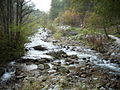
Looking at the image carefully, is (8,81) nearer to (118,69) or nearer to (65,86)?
(65,86)

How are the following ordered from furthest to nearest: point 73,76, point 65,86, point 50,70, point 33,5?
point 33,5
point 50,70
point 73,76
point 65,86

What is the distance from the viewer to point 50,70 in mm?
5500

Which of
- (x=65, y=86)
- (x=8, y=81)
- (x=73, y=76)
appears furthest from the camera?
(x=73, y=76)

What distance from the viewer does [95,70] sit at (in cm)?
552

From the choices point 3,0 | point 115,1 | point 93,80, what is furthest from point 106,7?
point 3,0

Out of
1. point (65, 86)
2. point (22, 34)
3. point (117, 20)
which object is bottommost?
point (65, 86)

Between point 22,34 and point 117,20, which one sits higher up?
point 117,20

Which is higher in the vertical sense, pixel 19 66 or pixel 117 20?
pixel 117 20

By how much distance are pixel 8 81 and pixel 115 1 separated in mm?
4400

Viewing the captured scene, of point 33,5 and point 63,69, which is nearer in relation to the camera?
point 63,69

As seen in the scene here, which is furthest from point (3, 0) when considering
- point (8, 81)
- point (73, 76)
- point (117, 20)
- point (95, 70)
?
point (117, 20)

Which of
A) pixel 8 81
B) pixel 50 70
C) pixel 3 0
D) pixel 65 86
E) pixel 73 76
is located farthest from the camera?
pixel 3 0

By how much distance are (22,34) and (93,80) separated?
13.0 ft

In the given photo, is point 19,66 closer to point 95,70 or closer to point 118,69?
point 95,70
